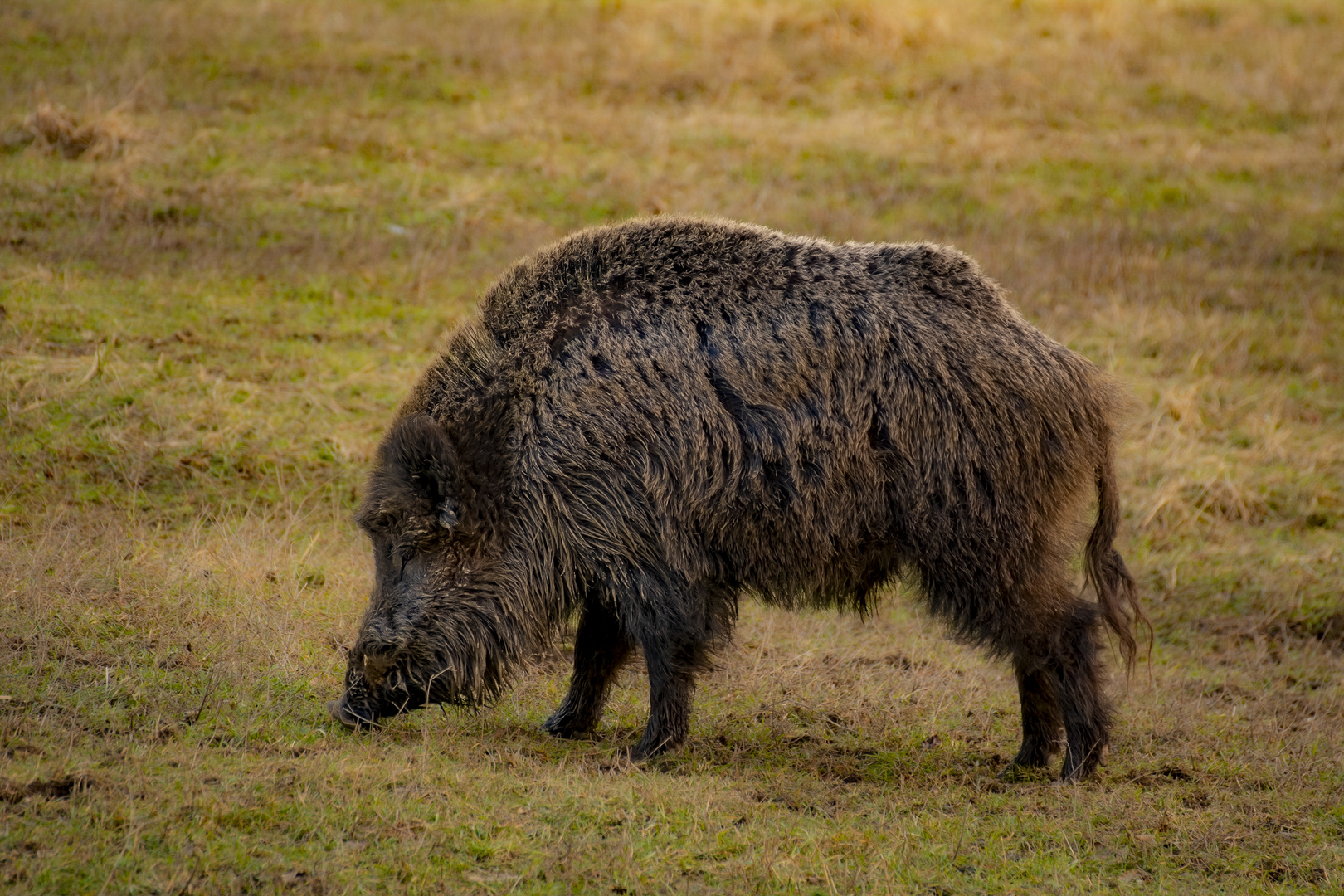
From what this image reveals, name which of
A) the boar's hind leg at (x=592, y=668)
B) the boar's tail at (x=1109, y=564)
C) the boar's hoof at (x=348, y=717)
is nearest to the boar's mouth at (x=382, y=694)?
the boar's hoof at (x=348, y=717)

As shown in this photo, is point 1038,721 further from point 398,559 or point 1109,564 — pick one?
point 398,559

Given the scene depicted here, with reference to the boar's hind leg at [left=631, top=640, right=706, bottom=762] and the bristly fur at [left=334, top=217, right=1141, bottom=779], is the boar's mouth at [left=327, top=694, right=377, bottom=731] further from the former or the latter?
the boar's hind leg at [left=631, top=640, right=706, bottom=762]

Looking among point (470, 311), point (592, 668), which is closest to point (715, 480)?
point (592, 668)

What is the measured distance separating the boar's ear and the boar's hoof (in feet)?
2.95

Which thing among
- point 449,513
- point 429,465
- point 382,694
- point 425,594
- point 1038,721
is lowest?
point 1038,721

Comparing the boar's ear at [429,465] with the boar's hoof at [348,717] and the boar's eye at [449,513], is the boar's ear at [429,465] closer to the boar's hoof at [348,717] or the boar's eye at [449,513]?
the boar's eye at [449,513]

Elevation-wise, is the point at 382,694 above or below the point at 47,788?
below

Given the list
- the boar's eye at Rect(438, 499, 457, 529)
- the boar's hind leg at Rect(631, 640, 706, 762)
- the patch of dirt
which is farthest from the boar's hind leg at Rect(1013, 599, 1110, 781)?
the patch of dirt

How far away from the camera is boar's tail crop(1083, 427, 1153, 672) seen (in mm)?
5785

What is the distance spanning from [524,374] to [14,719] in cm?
243

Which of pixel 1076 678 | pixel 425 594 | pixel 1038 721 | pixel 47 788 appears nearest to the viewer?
pixel 47 788

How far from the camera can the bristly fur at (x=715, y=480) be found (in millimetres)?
5359

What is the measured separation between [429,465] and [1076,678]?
3106 millimetres

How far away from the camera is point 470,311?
34.8 ft
